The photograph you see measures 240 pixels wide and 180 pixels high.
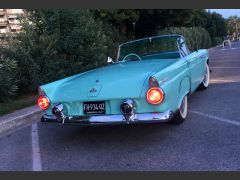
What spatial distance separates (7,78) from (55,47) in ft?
6.51

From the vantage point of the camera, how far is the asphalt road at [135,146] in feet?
15.4

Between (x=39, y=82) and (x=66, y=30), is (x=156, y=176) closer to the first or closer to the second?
(x=39, y=82)

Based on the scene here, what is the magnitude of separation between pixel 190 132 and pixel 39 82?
15.5ft

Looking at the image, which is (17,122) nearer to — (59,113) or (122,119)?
(59,113)

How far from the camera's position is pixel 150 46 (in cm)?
761

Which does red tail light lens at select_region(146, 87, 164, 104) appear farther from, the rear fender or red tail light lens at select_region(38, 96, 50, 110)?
red tail light lens at select_region(38, 96, 50, 110)

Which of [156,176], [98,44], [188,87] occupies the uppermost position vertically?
[98,44]

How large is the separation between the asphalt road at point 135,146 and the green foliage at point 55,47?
2.68 meters

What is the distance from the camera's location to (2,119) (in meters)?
7.17

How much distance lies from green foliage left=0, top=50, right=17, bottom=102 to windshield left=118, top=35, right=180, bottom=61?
8.26 ft

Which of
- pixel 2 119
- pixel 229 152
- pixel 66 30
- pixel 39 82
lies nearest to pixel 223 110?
pixel 229 152

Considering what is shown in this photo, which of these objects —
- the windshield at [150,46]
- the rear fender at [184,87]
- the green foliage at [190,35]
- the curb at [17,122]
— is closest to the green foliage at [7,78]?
the curb at [17,122]

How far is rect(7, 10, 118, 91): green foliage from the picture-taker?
9.45 metres

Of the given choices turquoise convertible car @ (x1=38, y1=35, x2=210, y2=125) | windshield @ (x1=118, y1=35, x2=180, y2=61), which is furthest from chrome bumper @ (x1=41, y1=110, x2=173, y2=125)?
windshield @ (x1=118, y1=35, x2=180, y2=61)
